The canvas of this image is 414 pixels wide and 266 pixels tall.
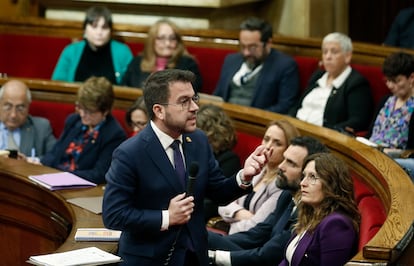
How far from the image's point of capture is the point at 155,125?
11.4 feet

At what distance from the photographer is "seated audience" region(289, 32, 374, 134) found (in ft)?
18.9

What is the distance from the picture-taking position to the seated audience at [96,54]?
22.3ft

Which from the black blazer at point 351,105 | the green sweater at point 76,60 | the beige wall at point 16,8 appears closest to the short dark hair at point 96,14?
the green sweater at point 76,60

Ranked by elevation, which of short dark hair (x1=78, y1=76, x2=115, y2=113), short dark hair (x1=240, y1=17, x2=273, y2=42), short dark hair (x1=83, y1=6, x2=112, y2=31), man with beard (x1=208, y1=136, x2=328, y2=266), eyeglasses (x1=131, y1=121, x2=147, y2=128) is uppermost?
short dark hair (x1=83, y1=6, x2=112, y2=31)

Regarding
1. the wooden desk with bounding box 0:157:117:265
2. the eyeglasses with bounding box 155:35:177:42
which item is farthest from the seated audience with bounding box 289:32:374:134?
the wooden desk with bounding box 0:157:117:265

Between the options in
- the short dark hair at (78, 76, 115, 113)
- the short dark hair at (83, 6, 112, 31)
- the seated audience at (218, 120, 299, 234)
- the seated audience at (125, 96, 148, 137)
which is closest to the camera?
the seated audience at (218, 120, 299, 234)

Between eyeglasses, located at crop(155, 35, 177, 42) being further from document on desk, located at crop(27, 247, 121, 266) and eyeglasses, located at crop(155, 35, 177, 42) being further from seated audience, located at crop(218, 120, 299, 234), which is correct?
document on desk, located at crop(27, 247, 121, 266)

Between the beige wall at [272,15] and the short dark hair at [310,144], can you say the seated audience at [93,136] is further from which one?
the beige wall at [272,15]

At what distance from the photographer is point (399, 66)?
17.1ft

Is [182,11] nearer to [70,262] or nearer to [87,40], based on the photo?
[87,40]

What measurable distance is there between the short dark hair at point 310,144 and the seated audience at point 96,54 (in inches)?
111

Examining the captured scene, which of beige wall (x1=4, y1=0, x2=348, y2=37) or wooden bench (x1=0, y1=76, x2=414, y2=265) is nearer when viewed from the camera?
wooden bench (x1=0, y1=76, x2=414, y2=265)

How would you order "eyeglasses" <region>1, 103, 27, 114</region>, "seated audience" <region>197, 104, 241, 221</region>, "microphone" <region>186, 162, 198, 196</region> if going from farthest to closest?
"eyeglasses" <region>1, 103, 27, 114</region>
"seated audience" <region>197, 104, 241, 221</region>
"microphone" <region>186, 162, 198, 196</region>

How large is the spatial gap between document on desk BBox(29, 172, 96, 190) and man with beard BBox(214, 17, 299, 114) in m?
1.78
